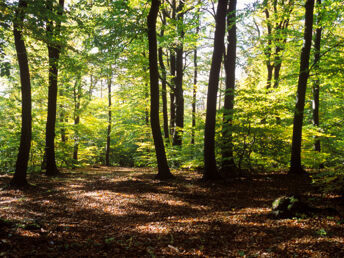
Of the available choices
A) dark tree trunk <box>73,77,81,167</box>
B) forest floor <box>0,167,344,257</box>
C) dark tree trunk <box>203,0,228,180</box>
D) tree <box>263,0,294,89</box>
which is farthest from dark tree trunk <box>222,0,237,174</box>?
dark tree trunk <box>73,77,81,167</box>

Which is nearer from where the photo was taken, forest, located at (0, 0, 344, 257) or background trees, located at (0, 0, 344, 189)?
forest, located at (0, 0, 344, 257)

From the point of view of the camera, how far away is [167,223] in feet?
17.6

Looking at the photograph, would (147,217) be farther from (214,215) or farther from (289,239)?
(289,239)

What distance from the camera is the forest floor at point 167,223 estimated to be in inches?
149

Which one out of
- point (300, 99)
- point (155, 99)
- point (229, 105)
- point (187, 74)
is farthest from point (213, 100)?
point (187, 74)

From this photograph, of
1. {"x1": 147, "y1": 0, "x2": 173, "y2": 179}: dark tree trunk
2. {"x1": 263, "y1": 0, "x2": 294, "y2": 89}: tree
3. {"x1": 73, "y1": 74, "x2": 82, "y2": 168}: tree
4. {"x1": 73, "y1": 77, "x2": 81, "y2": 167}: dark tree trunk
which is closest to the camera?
{"x1": 147, "y1": 0, "x2": 173, "y2": 179}: dark tree trunk

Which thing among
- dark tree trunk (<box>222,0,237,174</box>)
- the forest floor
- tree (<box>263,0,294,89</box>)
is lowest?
the forest floor

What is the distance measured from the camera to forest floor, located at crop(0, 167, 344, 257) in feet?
12.4

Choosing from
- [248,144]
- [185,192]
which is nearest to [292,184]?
[248,144]

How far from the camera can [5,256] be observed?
3.15 meters

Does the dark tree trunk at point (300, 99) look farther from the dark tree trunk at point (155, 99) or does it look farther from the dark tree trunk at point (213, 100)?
the dark tree trunk at point (155, 99)

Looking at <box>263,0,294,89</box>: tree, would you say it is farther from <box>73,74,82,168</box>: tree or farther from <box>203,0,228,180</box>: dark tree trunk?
<box>73,74,82,168</box>: tree

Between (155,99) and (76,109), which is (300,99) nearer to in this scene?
(155,99)

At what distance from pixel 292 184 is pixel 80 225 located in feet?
22.8
